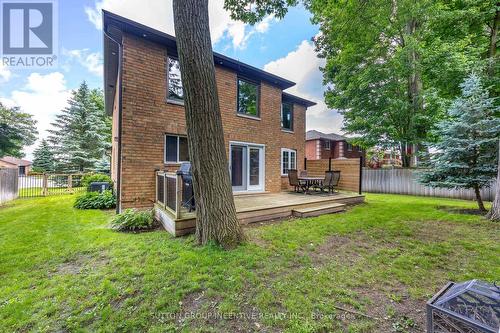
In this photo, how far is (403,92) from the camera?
14055 mm

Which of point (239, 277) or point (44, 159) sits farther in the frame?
point (44, 159)

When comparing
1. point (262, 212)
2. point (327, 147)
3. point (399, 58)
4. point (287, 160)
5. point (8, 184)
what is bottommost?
point (262, 212)

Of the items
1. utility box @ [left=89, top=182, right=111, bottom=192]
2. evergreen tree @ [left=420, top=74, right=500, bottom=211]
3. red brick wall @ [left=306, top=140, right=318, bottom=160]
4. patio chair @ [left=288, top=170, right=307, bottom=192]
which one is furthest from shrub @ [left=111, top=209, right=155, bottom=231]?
red brick wall @ [left=306, top=140, right=318, bottom=160]

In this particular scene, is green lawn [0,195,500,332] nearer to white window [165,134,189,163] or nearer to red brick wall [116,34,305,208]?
red brick wall [116,34,305,208]

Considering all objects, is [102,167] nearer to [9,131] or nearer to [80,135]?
[80,135]

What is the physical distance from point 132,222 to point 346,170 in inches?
365

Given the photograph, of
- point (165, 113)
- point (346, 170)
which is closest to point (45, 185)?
point (165, 113)

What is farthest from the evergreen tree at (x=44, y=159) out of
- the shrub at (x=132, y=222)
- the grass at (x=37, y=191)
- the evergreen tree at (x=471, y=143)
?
the evergreen tree at (x=471, y=143)

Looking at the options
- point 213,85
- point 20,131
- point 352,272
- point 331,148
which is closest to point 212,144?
point 213,85

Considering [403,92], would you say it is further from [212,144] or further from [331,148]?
[212,144]

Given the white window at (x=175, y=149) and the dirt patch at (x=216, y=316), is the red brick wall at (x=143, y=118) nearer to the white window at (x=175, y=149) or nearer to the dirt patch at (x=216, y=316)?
the white window at (x=175, y=149)

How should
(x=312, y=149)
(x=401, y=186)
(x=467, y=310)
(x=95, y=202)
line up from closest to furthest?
(x=467, y=310) < (x=95, y=202) < (x=401, y=186) < (x=312, y=149)

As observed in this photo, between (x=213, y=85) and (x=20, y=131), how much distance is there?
2370cm

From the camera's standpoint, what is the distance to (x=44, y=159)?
938 inches
